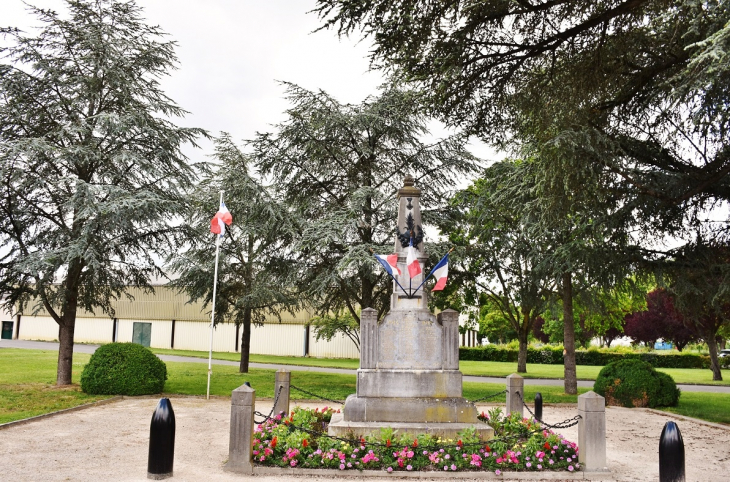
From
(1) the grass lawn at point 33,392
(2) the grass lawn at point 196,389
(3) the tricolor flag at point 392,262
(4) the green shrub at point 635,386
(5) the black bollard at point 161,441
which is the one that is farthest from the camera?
(4) the green shrub at point 635,386

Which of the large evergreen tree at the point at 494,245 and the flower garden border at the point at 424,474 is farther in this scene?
the large evergreen tree at the point at 494,245

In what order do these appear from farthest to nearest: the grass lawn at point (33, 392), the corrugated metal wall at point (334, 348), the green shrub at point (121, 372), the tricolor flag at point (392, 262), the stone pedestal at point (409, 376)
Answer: the corrugated metal wall at point (334, 348), the green shrub at point (121, 372), the grass lawn at point (33, 392), the tricolor flag at point (392, 262), the stone pedestal at point (409, 376)

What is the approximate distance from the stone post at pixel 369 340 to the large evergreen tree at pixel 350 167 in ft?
27.3

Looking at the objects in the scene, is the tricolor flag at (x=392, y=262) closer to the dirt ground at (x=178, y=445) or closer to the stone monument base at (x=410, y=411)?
the stone monument base at (x=410, y=411)

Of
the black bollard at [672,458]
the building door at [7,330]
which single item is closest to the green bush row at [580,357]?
the black bollard at [672,458]

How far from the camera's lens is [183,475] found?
7949 mm

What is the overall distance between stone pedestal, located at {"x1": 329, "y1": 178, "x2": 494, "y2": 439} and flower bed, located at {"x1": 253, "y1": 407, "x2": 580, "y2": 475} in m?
0.65

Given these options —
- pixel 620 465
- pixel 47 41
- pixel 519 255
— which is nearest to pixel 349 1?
pixel 620 465

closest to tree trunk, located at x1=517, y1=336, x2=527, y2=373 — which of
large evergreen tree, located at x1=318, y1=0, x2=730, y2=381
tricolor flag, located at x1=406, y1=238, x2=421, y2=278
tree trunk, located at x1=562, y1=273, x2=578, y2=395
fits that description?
tree trunk, located at x1=562, y1=273, x2=578, y2=395

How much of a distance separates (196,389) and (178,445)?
9.10m

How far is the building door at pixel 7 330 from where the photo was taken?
172 feet

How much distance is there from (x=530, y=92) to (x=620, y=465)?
6.49 m

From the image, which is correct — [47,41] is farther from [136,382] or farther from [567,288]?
[567,288]

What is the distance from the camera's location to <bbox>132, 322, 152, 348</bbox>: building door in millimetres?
46125
